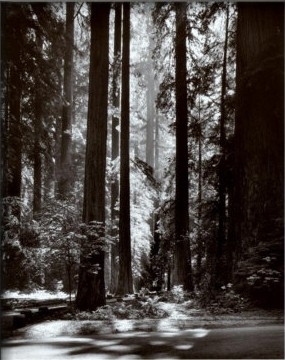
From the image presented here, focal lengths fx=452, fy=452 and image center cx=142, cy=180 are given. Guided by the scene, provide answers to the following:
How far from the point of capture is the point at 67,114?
23.4ft

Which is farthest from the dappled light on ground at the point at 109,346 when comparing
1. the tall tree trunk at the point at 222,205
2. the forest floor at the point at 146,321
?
the tall tree trunk at the point at 222,205

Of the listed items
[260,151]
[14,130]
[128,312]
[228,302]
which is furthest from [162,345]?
[14,130]

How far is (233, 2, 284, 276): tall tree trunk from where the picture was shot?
5.27 meters

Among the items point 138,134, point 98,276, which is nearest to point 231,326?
point 98,276

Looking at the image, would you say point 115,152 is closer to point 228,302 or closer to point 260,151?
point 260,151

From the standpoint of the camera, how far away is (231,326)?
4926mm

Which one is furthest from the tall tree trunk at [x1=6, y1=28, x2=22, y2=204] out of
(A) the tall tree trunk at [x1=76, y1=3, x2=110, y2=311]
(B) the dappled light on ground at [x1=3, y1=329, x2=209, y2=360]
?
(B) the dappled light on ground at [x1=3, y1=329, x2=209, y2=360]

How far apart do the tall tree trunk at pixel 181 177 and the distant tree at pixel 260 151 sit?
4.35 ft

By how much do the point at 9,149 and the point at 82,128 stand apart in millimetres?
1806

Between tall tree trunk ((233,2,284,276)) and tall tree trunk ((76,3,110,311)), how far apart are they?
6.35 feet

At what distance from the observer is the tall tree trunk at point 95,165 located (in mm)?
6281

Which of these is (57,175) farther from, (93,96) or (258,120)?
(258,120)

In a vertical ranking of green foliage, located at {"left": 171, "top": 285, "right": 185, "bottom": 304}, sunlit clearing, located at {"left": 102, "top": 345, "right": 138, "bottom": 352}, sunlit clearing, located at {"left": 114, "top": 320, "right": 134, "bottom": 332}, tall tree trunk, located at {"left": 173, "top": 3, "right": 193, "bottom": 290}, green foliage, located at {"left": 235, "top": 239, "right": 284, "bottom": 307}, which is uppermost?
tall tree trunk, located at {"left": 173, "top": 3, "right": 193, "bottom": 290}

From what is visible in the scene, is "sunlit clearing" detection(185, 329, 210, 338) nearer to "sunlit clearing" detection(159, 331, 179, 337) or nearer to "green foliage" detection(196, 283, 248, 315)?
"sunlit clearing" detection(159, 331, 179, 337)
